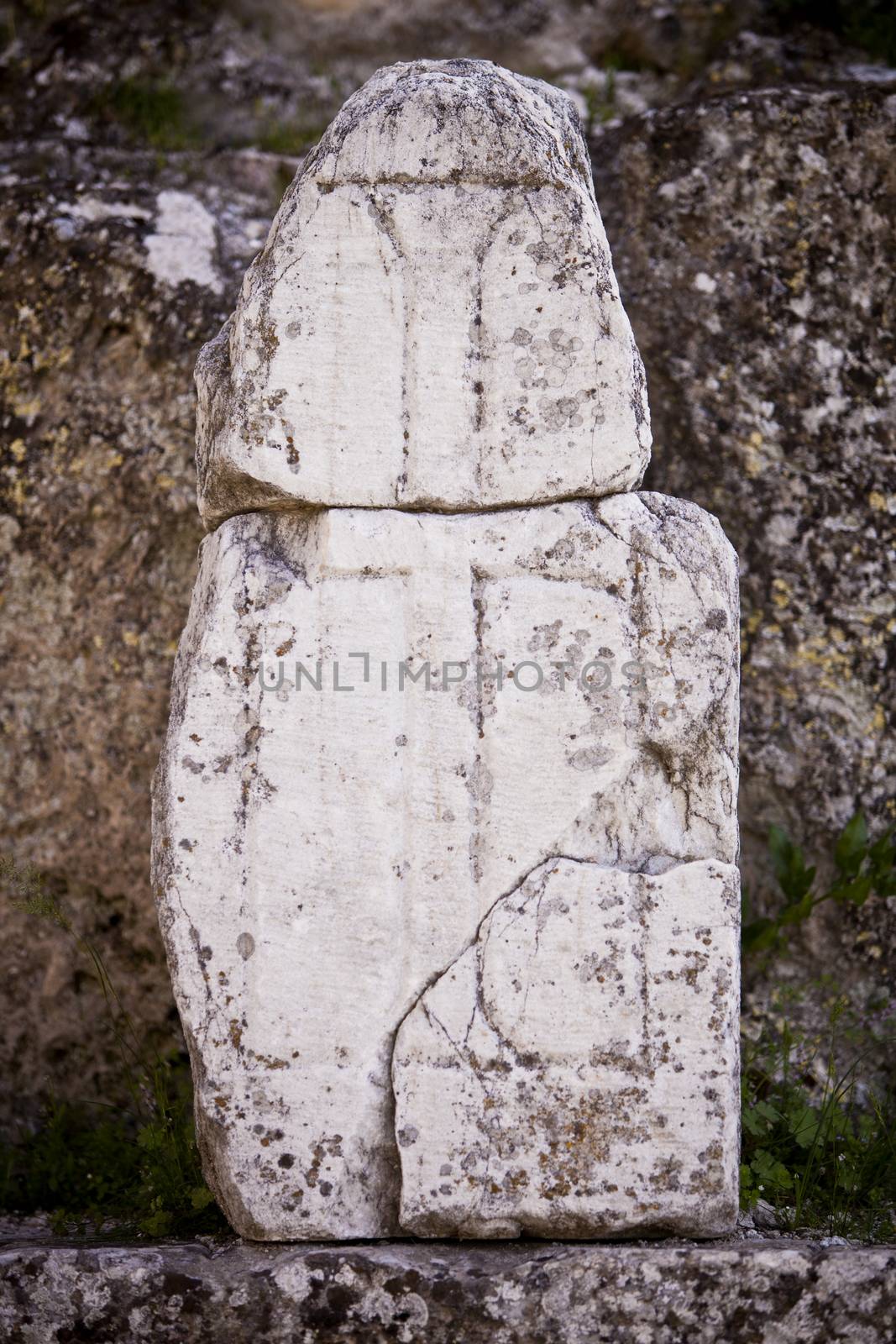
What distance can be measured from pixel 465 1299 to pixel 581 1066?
0.44 m

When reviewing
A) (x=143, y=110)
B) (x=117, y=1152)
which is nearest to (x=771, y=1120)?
(x=117, y=1152)

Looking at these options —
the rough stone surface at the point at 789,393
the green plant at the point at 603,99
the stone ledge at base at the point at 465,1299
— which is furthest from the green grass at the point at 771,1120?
the green plant at the point at 603,99

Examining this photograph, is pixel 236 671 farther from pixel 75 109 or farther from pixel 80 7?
pixel 80 7

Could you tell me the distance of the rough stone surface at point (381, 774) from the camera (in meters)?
2.52

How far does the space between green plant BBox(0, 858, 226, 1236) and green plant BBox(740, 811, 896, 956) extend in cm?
145

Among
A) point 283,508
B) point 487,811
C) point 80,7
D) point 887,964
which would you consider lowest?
point 887,964

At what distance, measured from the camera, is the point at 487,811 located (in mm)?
2600

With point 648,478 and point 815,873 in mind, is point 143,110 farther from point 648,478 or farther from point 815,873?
point 815,873

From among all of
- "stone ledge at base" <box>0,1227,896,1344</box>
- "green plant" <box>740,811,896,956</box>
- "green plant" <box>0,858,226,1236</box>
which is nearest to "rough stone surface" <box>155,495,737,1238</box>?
"stone ledge at base" <box>0,1227,896,1344</box>

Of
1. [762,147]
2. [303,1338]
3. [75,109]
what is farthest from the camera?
[75,109]

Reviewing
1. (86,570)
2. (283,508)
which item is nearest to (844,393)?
(283,508)

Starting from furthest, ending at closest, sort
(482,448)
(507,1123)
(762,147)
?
(762,147), (482,448), (507,1123)

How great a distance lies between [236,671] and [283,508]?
34cm

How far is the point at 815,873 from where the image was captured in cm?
351
